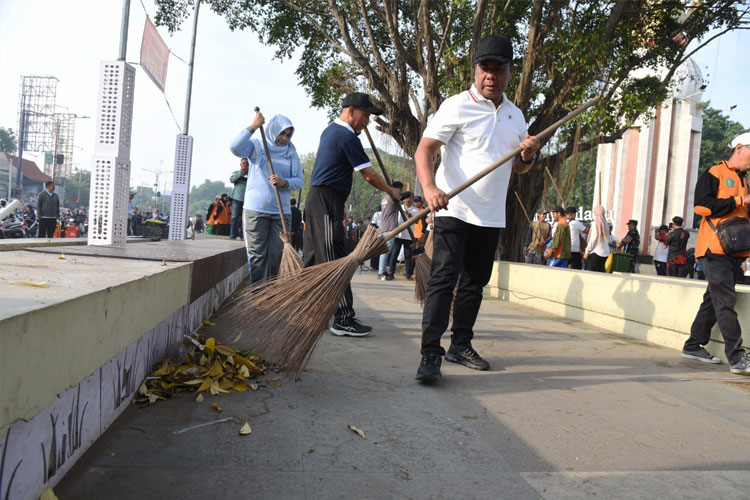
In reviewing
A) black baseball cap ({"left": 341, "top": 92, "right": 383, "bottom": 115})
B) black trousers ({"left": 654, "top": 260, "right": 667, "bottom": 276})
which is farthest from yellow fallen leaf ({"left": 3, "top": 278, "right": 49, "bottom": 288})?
black trousers ({"left": 654, "top": 260, "right": 667, "bottom": 276})

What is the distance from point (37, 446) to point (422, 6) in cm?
1030

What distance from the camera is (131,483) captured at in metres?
1.88

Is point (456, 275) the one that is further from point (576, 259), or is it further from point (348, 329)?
point (576, 259)

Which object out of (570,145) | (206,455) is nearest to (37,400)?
(206,455)

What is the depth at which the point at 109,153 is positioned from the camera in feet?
17.5

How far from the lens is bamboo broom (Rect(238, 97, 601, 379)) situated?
3166 millimetres

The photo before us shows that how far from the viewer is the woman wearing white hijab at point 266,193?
16.6 feet

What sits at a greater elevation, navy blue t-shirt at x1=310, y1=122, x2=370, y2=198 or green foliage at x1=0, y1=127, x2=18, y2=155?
green foliage at x1=0, y1=127, x2=18, y2=155

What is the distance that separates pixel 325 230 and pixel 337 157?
1.86 feet

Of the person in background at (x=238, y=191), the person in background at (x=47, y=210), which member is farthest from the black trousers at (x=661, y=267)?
the person in background at (x=47, y=210)

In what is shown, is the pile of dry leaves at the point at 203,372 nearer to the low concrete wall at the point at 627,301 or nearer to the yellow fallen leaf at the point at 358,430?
the yellow fallen leaf at the point at 358,430

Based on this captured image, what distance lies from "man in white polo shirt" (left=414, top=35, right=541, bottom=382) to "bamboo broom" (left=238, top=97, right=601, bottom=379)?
167 millimetres

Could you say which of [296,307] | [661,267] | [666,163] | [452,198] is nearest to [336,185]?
[452,198]

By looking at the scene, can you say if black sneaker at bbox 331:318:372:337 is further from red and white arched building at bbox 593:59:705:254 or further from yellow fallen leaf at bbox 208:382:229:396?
red and white arched building at bbox 593:59:705:254
